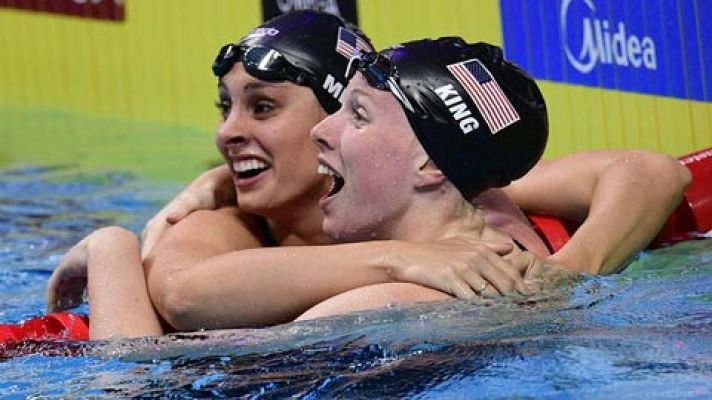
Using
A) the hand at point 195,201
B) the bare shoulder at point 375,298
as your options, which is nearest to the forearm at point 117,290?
the hand at point 195,201

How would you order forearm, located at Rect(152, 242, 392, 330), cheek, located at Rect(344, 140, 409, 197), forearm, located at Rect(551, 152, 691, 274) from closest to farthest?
forearm, located at Rect(152, 242, 392, 330) < cheek, located at Rect(344, 140, 409, 197) < forearm, located at Rect(551, 152, 691, 274)

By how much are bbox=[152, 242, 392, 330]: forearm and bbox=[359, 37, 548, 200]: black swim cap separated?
0.81ft

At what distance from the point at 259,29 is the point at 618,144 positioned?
8.58ft

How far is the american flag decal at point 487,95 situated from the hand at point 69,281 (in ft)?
3.00

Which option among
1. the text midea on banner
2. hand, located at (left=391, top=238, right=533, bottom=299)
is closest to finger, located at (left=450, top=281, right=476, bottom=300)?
hand, located at (left=391, top=238, right=533, bottom=299)

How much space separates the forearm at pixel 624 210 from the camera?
3.08 meters

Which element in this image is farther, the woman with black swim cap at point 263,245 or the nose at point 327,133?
the nose at point 327,133

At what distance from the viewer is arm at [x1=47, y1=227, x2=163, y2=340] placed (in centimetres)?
290

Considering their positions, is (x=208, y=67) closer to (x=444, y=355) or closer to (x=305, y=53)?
(x=305, y=53)

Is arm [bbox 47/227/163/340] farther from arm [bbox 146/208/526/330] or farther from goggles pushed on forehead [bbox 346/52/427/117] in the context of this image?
goggles pushed on forehead [bbox 346/52/427/117]

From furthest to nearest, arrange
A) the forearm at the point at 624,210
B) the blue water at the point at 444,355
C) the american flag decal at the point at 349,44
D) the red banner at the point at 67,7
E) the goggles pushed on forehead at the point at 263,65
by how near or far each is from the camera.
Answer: the red banner at the point at 67,7
the american flag decal at the point at 349,44
the goggles pushed on forehead at the point at 263,65
the forearm at the point at 624,210
the blue water at the point at 444,355

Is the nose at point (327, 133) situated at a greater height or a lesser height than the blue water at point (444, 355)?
greater

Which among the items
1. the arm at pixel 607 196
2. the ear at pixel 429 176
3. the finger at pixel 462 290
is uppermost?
the ear at pixel 429 176

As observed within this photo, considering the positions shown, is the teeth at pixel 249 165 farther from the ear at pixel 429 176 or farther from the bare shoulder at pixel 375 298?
the bare shoulder at pixel 375 298
